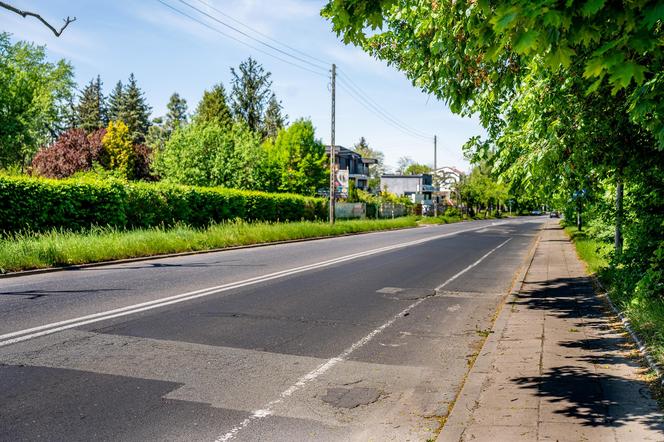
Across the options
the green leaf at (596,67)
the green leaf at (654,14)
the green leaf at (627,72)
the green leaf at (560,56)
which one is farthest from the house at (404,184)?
the green leaf at (654,14)

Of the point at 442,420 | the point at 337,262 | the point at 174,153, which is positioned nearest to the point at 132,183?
the point at 337,262

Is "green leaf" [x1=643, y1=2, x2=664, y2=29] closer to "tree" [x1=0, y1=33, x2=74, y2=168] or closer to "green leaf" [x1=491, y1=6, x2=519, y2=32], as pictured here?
"green leaf" [x1=491, y1=6, x2=519, y2=32]

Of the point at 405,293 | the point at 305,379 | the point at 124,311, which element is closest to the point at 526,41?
the point at 305,379

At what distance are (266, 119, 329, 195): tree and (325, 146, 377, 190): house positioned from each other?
17.2 m

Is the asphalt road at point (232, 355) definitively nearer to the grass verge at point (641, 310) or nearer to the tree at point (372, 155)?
the grass verge at point (641, 310)

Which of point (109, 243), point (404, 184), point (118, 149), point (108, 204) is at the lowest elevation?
point (109, 243)

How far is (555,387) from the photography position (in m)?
4.87

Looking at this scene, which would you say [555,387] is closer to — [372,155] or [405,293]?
[405,293]

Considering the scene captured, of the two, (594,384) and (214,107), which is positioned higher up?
(214,107)

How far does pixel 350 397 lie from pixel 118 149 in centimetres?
5453

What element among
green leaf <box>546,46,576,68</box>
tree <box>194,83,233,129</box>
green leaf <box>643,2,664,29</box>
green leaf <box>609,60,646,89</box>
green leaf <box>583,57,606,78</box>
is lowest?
green leaf <box>609,60,646,89</box>

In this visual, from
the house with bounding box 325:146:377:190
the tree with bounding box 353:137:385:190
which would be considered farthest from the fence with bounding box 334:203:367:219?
the tree with bounding box 353:137:385:190

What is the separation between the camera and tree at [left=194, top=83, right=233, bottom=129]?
7412 centimetres

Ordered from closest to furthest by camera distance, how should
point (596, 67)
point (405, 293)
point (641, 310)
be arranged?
point (596, 67)
point (641, 310)
point (405, 293)
